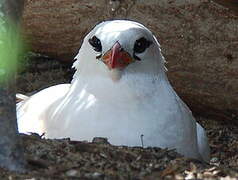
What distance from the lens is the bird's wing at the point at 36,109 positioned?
6402 mm

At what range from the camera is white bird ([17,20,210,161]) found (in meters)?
5.97

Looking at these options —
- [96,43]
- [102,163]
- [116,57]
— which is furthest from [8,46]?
[96,43]

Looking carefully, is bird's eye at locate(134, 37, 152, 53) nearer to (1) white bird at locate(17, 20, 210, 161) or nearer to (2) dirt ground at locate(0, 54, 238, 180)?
(1) white bird at locate(17, 20, 210, 161)

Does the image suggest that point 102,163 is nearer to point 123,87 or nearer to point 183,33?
point 123,87

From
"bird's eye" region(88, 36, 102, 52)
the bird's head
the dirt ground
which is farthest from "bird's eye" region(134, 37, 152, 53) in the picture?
the dirt ground

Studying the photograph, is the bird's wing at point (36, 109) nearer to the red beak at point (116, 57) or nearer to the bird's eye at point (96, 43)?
the bird's eye at point (96, 43)

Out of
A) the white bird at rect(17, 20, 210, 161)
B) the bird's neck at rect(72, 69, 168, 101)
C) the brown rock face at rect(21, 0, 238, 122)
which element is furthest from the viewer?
the brown rock face at rect(21, 0, 238, 122)

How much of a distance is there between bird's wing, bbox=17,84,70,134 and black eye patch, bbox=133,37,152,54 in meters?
0.83

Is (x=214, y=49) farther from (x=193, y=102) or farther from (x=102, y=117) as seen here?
(x=102, y=117)

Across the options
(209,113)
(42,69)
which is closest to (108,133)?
(209,113)

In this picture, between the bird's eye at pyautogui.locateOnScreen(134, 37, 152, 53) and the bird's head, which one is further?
the bird's eye at pyautogui.locateOnScreen(134, 37, 152, 53)

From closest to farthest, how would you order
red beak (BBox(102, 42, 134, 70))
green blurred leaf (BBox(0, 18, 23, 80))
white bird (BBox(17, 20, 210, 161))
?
green blurred leaf (BBox(0, 18, 23, 80))
white bird (BBox(17, 20, 210, 161))
red beak (BBox(102, 42, 134, 70))

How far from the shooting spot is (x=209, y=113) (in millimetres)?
7926

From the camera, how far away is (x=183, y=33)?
727 cm
